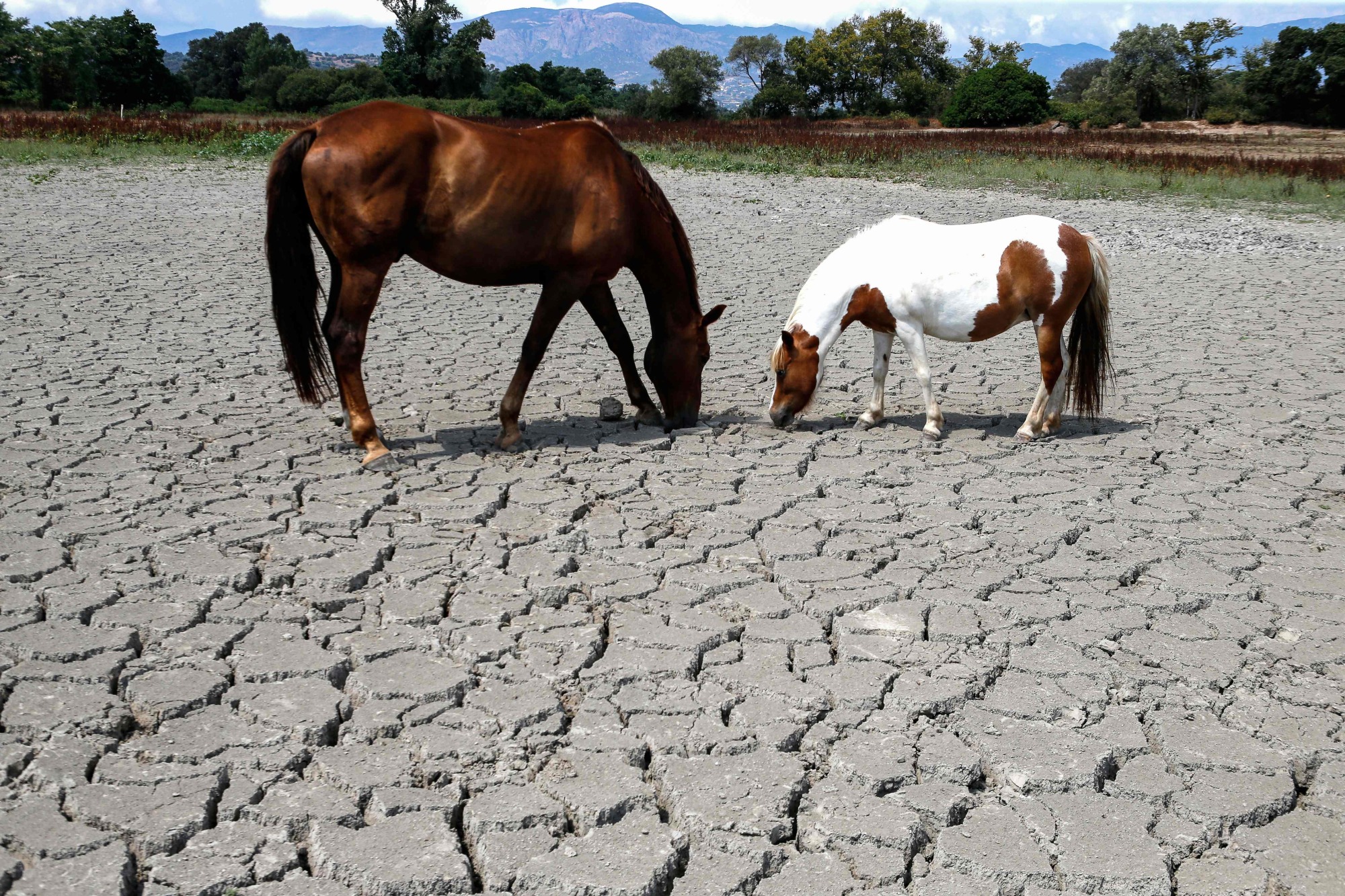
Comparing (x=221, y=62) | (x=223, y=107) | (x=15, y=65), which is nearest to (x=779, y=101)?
(x=223, y=107)

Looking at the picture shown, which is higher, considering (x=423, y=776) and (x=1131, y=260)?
(x=1131, y=260)

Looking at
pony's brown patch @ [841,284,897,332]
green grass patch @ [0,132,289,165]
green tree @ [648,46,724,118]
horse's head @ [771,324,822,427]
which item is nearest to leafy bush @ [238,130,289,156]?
green grass patch @ [0,132,289,165]

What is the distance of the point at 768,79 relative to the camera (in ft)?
205

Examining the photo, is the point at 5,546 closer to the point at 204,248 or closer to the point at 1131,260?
the point at 204,248

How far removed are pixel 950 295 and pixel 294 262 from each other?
351 centimetres

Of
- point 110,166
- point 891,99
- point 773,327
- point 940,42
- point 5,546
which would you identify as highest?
point 940,42

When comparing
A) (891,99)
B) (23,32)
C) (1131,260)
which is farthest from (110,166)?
(891,99)

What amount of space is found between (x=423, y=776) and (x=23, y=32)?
58.1m

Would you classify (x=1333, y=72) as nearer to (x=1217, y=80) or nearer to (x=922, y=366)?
(x=1217, y=80)

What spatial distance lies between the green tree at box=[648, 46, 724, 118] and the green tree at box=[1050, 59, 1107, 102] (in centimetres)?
3510

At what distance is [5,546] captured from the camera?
439 centimetres

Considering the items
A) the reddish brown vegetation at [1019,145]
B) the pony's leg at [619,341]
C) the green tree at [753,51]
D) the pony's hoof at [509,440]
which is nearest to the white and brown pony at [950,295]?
the pony's leg at [619,341]

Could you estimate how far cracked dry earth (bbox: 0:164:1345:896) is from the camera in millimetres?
2787

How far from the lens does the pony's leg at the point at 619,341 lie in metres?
6.16
